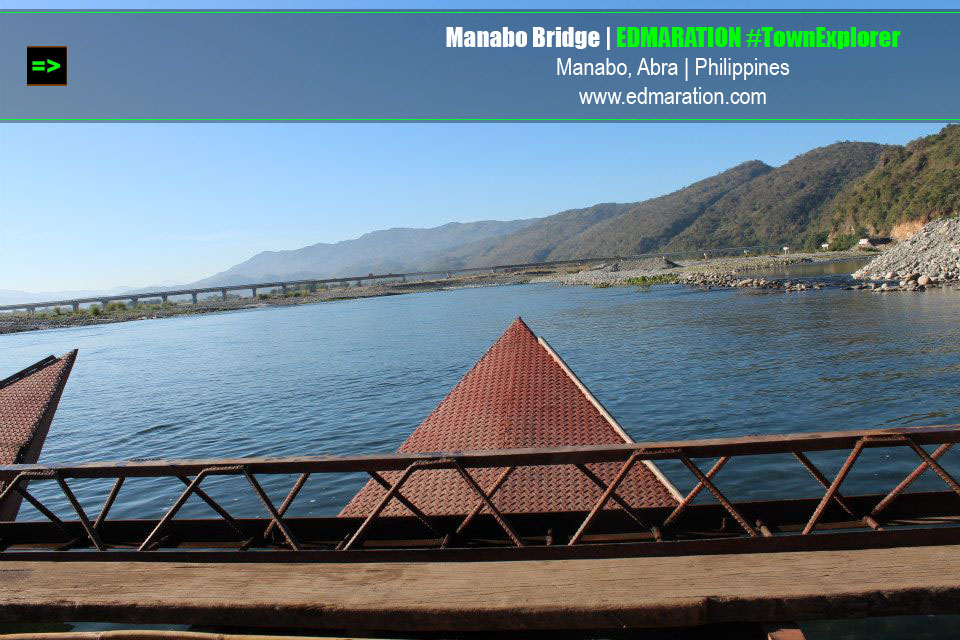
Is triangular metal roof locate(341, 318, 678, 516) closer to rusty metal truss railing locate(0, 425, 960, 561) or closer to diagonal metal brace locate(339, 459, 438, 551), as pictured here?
rusty metal truss railing locate(0, 425, 960, 561)

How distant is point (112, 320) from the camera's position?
123812 mm

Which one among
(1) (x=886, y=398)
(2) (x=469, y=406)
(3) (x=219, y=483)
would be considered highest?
(2) (x=469, y=406)

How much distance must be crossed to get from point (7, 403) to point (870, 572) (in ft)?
50.5

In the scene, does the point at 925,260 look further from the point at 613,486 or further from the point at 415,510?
the point at 415,510

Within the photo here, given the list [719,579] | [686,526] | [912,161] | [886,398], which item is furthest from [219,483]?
[912,161]

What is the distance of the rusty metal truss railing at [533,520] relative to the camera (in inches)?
261

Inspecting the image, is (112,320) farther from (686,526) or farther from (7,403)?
(686,526)

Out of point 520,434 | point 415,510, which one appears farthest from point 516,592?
point 520,434

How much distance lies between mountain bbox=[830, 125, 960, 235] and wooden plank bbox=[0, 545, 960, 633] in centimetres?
10186

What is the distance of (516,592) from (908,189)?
126 metres

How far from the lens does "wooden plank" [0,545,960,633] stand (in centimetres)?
571

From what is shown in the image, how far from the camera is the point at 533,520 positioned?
27.3ft

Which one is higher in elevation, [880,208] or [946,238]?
[880,208]

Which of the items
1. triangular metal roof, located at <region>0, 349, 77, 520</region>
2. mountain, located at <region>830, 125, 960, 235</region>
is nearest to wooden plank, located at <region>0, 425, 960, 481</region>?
triangular metal roof, located at <region>0, 349, 77, 520</region>
